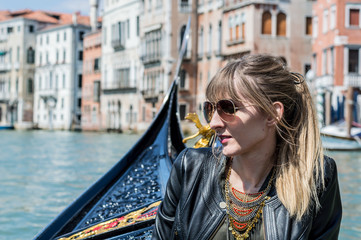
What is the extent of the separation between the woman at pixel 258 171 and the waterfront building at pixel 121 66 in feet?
63.4

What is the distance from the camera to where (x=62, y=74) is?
1059 inches

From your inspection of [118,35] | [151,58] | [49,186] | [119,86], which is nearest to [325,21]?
[151,58]

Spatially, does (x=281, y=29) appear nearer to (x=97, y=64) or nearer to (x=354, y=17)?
(x=354, y=17)

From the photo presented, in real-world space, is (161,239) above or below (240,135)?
below

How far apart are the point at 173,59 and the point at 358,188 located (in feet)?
42.6

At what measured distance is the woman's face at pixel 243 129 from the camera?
1.09m

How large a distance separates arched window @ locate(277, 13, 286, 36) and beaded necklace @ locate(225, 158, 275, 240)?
48.1ft

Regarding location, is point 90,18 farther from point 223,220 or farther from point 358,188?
point 223,220

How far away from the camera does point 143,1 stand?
20281 mm

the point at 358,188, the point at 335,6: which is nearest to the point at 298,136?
the point at 358,188

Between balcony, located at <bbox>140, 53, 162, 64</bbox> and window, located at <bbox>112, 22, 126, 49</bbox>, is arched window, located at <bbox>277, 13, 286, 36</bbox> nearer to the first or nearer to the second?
balcony, located at <bbox>140, 53, 162, 64</bbox>

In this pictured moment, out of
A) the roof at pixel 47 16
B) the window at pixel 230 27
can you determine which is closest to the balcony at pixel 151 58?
the window at pixel 230 27

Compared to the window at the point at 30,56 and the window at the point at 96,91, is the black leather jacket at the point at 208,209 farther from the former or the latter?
the window at the point at 30,56

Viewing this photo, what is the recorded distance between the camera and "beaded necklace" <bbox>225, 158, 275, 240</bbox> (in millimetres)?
1089
